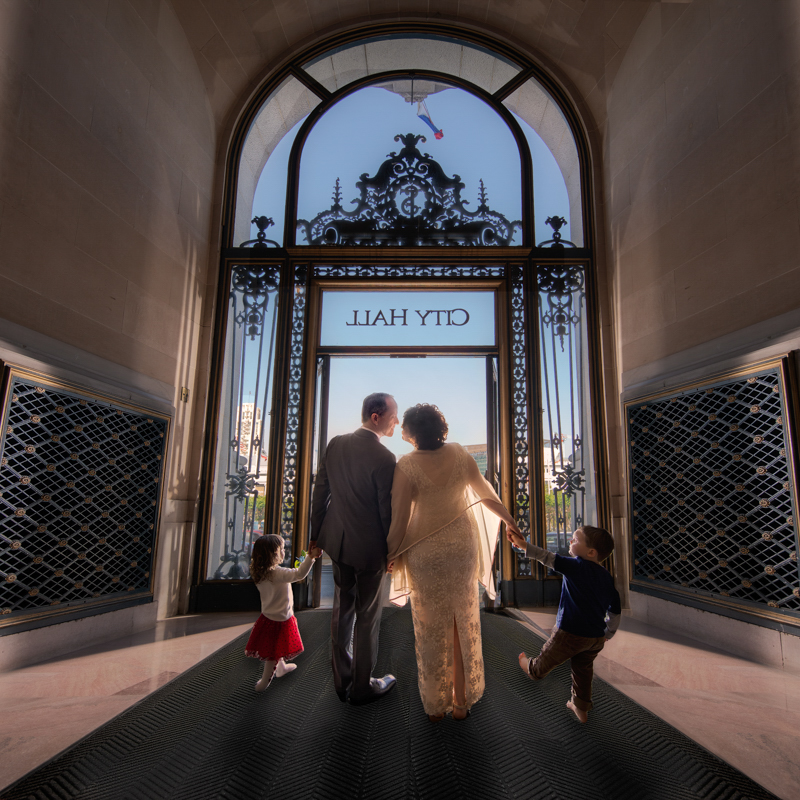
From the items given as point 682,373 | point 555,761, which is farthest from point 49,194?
point 682,373

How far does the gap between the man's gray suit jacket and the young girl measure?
30cm

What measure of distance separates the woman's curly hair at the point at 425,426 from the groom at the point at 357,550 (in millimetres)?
163

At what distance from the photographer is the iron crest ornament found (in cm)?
502

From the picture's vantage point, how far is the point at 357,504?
221 centimetres

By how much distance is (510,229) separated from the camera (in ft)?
16.6

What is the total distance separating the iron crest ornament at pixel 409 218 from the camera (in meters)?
5.02

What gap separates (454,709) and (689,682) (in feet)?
4.51

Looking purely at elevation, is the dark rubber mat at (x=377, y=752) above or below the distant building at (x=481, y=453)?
below

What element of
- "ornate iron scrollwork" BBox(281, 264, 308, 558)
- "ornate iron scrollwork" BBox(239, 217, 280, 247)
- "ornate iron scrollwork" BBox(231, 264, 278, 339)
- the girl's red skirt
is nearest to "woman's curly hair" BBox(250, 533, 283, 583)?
the girl's red skirt

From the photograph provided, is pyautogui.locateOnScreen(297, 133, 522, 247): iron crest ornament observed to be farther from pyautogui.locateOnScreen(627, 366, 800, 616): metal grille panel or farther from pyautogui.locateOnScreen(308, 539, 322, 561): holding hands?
pyautogui.locateOnScreen(308, 539, 322, 561): holding hands

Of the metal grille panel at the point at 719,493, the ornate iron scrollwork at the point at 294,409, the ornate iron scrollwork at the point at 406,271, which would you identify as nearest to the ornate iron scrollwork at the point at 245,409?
the ornate iron scrollwork at the point at 294,409

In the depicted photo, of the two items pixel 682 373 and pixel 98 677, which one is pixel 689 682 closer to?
pixel 682 373

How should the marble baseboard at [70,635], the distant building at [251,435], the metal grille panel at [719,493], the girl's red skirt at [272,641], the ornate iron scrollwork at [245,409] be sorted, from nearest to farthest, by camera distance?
the girl's red skirt at [272,641] → the marble baseboard at [70,635] → the metal grille panel at [719,493] → the ornate iron scrollwork at [245,409] → the distant building at [251,435]

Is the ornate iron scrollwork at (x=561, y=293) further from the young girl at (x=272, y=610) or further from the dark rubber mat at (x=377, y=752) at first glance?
the young girl at (x=272, y=610)
